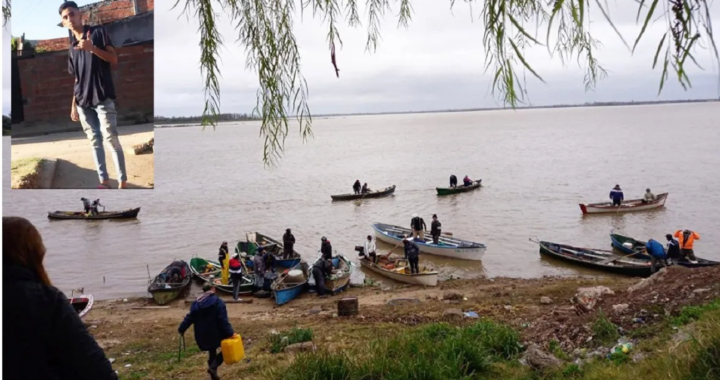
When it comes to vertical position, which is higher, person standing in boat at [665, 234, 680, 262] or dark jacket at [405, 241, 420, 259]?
person standing in boat at [665, 234, 680, 262]

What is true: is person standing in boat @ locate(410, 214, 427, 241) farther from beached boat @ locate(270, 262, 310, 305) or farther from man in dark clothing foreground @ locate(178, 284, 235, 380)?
man in dark clothing foreground @ locate(178, 284, 235, 380)

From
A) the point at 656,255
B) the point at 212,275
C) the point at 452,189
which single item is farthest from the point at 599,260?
the point at 452,189

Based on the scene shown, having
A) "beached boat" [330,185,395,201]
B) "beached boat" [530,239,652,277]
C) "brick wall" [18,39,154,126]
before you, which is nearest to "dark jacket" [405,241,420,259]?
"beached boat" [530,239,652,277]

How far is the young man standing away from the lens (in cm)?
312

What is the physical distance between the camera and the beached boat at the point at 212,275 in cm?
1537

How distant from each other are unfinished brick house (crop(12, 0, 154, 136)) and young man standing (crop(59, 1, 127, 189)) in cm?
4

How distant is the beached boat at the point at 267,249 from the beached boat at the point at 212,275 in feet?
3.91

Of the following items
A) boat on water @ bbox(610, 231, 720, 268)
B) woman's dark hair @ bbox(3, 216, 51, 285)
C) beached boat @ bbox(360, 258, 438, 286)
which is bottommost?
beached boat @ bbox(360, 258, 438, 286)

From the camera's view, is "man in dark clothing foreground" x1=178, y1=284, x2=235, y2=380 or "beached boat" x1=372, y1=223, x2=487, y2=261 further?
"beached boat" x1=372, y1=223, x2=487, y2=261

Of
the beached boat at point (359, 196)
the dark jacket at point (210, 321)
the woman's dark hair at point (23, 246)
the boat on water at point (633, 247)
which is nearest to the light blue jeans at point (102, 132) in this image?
the woman's dark hair at point (23, 246)

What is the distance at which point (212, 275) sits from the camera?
55.7 feet

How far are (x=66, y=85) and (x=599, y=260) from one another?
17.3 metres

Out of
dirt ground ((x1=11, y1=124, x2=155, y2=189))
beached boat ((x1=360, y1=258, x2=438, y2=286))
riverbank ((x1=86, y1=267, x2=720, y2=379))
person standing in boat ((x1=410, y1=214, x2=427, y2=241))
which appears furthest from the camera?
Answer: person standing in boat ((x1=410, y1=214, x2=427, y2=241))

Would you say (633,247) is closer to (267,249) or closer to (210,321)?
(267,249)
